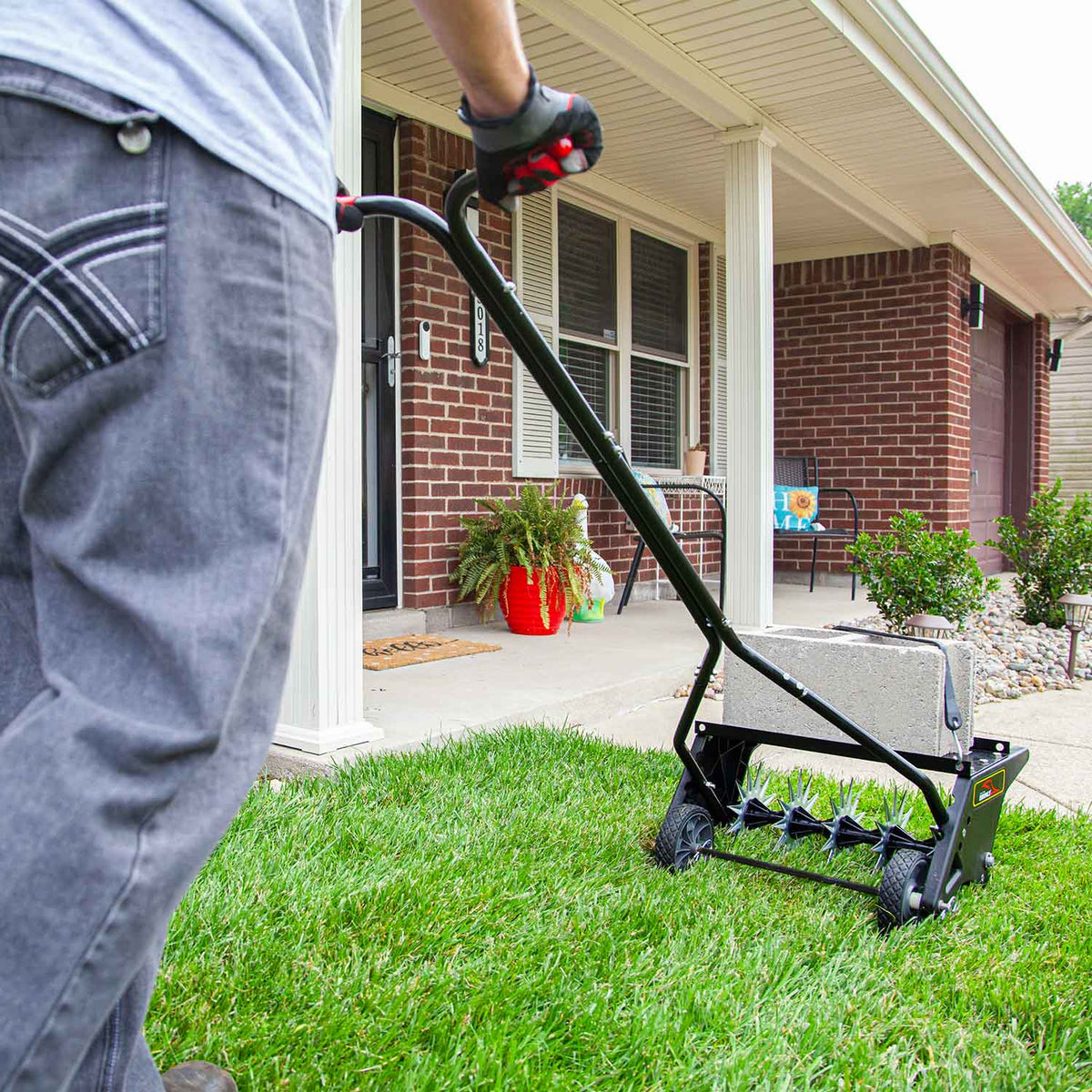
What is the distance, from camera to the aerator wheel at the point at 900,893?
194 cm

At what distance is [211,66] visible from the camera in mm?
705

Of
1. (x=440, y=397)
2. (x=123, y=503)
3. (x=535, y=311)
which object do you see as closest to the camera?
(x=123, y=503)

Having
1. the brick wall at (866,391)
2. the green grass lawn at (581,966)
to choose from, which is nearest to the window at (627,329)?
the brick wall at (866,391)

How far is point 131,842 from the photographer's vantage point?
632mm

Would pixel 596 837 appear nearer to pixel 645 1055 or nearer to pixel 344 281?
pixel 645 1055

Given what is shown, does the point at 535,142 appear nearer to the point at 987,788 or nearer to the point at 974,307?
the point at 987,788

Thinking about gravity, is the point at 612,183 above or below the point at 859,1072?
above

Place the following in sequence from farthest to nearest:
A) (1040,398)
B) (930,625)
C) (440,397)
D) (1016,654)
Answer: (1040,398)
(1016,654)
(440,397)
(930,625)

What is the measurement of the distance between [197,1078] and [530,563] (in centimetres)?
398

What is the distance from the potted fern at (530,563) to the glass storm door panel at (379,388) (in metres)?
0.40

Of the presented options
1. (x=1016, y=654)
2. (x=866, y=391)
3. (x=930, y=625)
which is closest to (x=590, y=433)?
(x=930, y=625)

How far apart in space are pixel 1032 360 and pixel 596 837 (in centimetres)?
1052

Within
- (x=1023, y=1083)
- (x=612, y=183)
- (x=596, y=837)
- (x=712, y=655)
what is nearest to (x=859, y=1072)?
(x=1023, y=1083)

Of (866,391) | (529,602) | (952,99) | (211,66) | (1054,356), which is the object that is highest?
(952,99)
